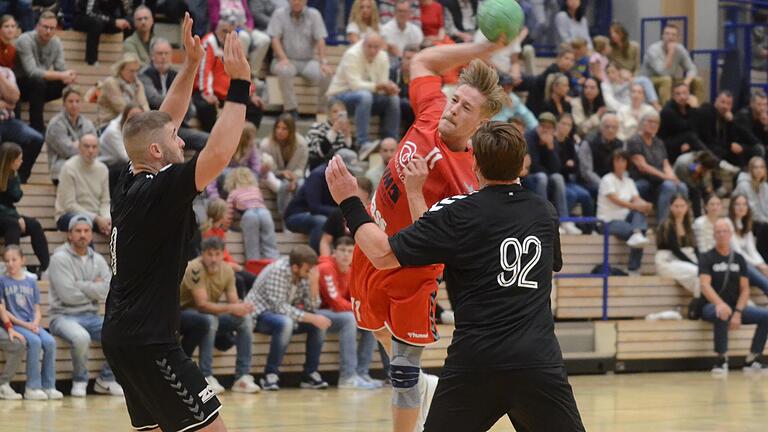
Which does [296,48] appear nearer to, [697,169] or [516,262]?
[697,169]

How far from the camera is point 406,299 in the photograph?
21.9 ft

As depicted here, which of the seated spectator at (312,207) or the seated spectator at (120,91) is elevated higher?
the seated spectator at (120,91)

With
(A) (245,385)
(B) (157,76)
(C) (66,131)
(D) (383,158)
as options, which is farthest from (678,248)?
(C) (66,131)

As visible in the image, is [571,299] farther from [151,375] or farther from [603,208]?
[151,375]

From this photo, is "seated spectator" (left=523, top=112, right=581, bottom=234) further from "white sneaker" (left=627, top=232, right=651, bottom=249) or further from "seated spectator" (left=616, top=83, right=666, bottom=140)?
"seated spectator" (left=616, top=83, right=666, bottom=140)

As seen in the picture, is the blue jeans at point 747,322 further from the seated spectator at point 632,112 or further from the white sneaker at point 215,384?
the white sneaker at point 215,384

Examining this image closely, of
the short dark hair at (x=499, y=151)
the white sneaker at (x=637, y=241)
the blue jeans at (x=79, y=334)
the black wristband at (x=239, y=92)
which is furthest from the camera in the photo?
the white sneaker at (x=637, y=241)

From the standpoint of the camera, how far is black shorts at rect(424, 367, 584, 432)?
15.7 feet

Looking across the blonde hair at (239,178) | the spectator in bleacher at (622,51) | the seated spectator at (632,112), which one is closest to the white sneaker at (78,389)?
the blonde hair at (239,178)

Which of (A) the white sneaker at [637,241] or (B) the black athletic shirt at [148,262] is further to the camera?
(A) the white sneaker at [637,241]

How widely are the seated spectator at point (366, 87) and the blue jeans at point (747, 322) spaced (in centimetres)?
399

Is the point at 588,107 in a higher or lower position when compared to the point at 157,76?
lower

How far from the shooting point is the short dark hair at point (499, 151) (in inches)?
195

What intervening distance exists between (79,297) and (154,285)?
19.0 feet
